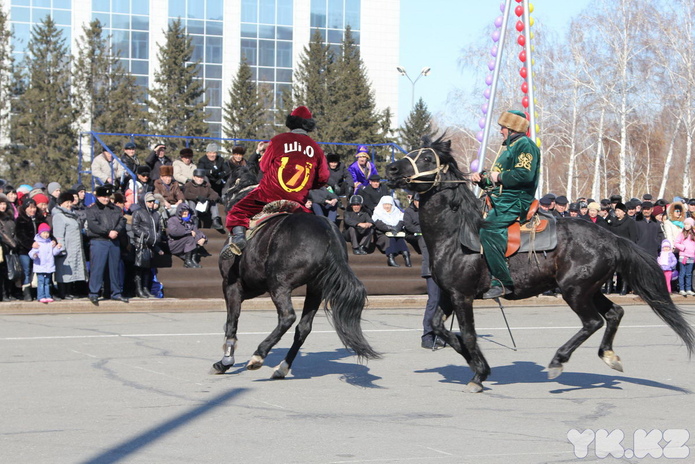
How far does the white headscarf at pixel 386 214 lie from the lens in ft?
64.8

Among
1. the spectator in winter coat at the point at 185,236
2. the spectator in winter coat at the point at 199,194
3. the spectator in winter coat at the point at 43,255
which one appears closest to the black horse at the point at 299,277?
the spectator in winter coat at the point at 43,255

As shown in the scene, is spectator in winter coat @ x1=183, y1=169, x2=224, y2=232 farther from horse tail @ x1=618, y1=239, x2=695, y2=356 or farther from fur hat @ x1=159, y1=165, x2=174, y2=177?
horse tail @ x1=618, y1=239, x2=695, y2=356

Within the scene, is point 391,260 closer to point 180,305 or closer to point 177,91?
point 180,305

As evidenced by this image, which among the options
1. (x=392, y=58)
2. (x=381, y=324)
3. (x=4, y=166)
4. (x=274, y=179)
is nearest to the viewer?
(x=274, y=179)

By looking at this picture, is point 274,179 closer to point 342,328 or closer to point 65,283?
point 342,328

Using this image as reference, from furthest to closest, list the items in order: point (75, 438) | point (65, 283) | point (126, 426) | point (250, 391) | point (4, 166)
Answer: point (4, 166) → point (65, 283) → point (250, 391) → point (126, 426) → point (75, 438)

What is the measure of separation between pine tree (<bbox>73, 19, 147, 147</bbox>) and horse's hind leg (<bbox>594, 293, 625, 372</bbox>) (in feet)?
170

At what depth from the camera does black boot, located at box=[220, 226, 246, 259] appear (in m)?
9.55

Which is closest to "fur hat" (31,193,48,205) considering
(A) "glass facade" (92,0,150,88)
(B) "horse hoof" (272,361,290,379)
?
(B) "horse hoof" (272,361,290,379)

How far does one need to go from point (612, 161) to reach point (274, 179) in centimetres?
5606

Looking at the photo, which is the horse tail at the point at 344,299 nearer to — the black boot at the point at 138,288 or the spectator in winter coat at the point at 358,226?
the black boot at the point at 138,288

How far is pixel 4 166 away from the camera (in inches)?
2272

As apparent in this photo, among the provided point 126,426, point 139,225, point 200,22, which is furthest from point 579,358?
point 200,22

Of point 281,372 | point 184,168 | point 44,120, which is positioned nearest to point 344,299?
point 281,372
